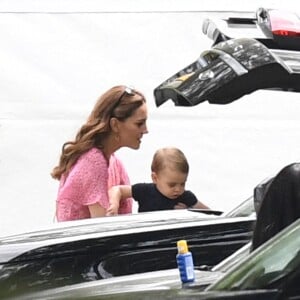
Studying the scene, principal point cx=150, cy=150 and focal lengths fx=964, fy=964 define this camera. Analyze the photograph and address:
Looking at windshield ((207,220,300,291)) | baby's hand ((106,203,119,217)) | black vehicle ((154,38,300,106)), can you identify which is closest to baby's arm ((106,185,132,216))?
baby's hand ((106,203,119,217))

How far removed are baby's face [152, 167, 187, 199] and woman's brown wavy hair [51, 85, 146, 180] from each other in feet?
1.79

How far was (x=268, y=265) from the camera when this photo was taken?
2.60 metres

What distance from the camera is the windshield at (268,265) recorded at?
251 centimetres

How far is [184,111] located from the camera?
7797 mm

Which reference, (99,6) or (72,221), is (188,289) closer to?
(72,221)

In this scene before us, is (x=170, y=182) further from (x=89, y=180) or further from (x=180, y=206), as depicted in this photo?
(x=89, y=180)

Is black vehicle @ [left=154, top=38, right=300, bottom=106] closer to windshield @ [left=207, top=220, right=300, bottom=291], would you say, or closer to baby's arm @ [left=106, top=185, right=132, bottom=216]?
windshield @ [left=207, top=220, right=300, bottom=291]

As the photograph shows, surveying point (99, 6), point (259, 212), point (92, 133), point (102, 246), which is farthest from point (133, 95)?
point (99, 6)

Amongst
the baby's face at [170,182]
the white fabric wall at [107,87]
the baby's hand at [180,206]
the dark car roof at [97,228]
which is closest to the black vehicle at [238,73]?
the dark car roof at [97,228]

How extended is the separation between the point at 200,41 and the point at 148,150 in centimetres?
101

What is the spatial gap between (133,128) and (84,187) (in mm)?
465

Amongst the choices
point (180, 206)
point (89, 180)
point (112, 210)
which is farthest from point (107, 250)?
point (180, 206)

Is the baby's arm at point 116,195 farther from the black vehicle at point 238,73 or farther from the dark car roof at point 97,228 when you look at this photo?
the black vehicle at point 238,73

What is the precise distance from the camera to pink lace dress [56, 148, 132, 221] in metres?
5.26
